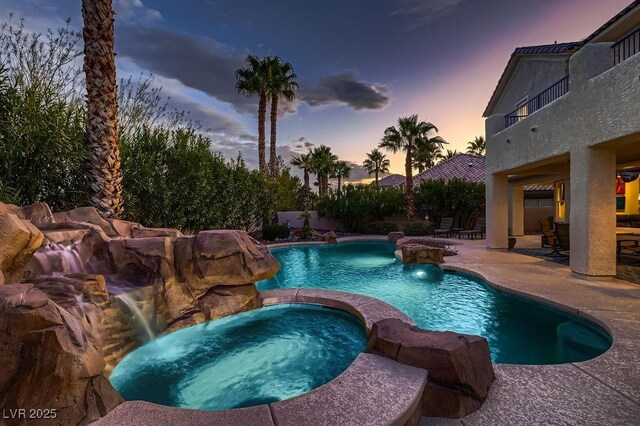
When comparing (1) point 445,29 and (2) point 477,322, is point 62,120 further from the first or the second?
(1) point 445,29

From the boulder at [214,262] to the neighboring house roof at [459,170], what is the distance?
25649mm

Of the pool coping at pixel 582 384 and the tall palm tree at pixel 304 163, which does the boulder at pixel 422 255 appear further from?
the tall palm tree at pixel 304 163

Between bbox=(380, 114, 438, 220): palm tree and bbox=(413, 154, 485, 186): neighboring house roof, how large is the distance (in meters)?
5.83

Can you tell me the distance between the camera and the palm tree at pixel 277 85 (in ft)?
88.6

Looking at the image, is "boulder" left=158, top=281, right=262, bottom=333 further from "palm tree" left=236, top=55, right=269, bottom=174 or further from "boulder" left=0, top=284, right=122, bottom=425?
"palm tree" left=236, top=55, right=269, bottom=174

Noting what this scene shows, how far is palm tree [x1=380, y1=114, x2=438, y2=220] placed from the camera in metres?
23.6

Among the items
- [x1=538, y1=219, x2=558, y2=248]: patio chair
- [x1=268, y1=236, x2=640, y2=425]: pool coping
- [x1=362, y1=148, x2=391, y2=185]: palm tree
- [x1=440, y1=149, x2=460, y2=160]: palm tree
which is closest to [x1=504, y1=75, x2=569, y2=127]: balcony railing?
[x1=538, y1=219, x2=558, y2=248]: patio chair

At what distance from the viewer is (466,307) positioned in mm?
7469

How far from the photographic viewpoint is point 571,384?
3.52 m

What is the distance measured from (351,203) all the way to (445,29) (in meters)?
15.1

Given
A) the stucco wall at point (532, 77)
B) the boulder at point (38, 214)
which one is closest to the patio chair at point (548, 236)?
the stucco wall at point (532, 77)

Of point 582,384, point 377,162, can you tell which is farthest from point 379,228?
point 377,162

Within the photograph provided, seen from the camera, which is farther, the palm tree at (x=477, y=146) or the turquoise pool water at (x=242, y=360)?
the palm tree at (x=477, y=146)

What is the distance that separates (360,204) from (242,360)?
2281 cm
